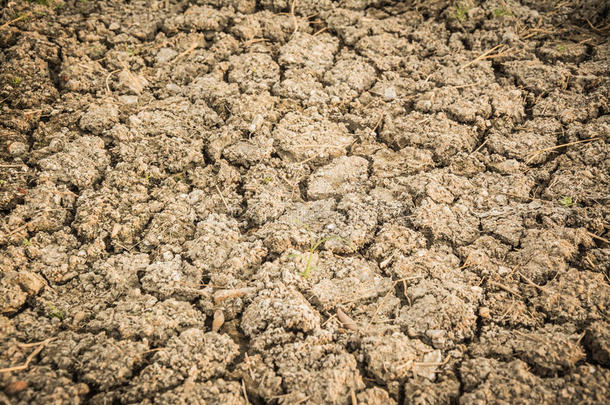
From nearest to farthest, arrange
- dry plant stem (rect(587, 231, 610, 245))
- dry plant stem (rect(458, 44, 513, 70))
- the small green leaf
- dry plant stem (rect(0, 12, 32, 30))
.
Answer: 1. dry plant stem (rect(587, 231, 610, 245))
2. the small green leaf
3. dry plant stem (rect(0, 12, 32, 30))
4. dry plant stem (rect(458, 44, 513, 70))

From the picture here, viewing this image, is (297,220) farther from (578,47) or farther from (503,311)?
(578,47)

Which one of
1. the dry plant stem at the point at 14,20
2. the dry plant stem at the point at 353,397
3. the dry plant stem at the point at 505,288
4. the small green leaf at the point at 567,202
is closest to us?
the dry plant stem at the point at 353,397

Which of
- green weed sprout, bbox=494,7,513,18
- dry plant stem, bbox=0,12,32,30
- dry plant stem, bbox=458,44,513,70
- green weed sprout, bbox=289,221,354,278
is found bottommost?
green weed sprout, bbox=289,221,354,278

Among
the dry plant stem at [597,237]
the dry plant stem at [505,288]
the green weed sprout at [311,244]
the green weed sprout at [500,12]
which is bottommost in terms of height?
the dry plant stem at [505,288]

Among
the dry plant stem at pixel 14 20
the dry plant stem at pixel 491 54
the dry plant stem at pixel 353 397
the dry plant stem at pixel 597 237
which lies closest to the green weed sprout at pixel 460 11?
the dry plant stem at pixel 491 54

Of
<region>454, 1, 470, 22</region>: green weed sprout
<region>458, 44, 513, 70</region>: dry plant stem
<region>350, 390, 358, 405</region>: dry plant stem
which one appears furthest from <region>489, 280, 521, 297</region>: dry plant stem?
<region>454, 1, 470, 22</region>: green weed sprout

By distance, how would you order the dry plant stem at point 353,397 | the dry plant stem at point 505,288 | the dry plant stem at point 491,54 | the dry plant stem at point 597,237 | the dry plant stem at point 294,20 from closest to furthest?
the dry plant stem at point 353,397 → the dry plant stem at point 505,288 → the dry plant stem at point 597,237 → the dry plant stem at point 491,54 → the dry plant stem at point 294,20

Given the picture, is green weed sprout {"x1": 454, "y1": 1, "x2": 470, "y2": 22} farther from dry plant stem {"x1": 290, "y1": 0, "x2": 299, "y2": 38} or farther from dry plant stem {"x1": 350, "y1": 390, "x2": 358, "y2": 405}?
dry plant stem {"x1": 350, "y1": 390, "x2": 358, "y2": 405}

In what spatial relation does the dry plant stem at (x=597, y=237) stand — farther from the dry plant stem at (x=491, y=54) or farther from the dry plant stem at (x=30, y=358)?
the dry plant stem at (x=30, y=358)

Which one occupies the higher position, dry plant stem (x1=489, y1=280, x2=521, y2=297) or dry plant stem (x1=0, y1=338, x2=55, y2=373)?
dry plant stem (x1=0, y1=338, x2=55, y2=373)
